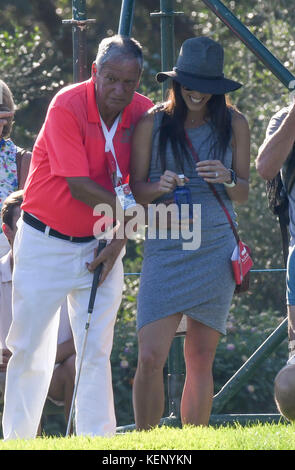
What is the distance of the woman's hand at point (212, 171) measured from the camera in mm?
4816

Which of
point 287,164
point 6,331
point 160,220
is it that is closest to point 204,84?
point 287,164

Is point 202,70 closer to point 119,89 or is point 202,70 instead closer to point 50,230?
point 119,89

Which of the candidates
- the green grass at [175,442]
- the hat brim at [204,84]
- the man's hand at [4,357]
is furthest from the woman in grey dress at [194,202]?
the man's hand at [4,357]

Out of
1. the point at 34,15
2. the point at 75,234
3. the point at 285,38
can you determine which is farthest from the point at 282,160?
the point at 34,15

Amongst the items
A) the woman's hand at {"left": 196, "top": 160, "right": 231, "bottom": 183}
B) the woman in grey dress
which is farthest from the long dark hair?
the woman's hand at {"left": 196, "top": 160, "right": 231, "bottom": 183}

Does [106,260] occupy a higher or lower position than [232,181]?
lower

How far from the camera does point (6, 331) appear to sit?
5.80 metres

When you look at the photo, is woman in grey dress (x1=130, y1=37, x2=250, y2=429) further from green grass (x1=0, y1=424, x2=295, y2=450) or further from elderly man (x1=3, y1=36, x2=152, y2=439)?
green grass (x1=0, y1=424, x2=295, y2=450)

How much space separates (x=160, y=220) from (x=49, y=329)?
0.66 metres

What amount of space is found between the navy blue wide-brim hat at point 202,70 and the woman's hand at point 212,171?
291 millimetres

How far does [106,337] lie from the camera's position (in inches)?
194

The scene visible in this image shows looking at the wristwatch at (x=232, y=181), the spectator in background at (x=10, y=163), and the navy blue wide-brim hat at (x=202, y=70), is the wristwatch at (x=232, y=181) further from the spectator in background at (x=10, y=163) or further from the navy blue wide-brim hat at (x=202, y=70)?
the spectator in background at (x=10, y=163)
